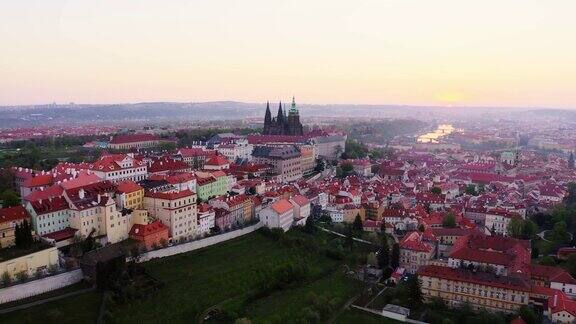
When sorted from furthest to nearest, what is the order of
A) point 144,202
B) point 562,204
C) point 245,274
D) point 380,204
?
1. point 562,204
2. point 380,204
3. point 144,202
4. point 245,274

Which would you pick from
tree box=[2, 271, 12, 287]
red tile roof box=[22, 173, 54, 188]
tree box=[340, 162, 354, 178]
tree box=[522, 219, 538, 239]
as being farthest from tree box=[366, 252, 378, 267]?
tree box=[340, 162, 354, 178]

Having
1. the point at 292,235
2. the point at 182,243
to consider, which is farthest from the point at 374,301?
the point at 182,243

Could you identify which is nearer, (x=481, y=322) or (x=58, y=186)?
(x=481, y=322)

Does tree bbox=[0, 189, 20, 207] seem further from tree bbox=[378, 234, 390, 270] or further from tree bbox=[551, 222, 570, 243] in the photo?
tree bbox=[551, 222, 570, 243]

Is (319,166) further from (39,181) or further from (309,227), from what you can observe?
(39,181)

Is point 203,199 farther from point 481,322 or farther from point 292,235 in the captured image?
point 481,322
